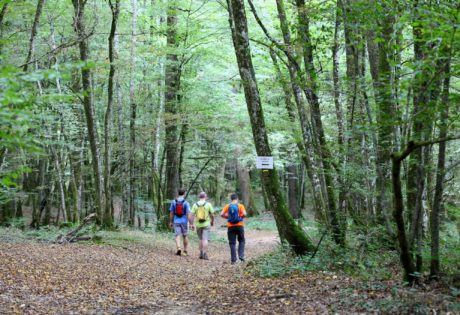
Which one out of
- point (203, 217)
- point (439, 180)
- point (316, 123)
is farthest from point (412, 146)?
→ point (203, 217)

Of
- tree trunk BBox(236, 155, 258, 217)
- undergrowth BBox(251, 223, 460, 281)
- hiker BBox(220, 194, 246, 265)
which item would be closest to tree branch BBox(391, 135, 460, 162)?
undergrowth BBox(251, 223, 460, 281)

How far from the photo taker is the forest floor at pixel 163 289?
552cm

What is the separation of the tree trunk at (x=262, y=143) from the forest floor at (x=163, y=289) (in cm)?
99

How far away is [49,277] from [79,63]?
5.15 meters

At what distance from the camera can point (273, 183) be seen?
867cm

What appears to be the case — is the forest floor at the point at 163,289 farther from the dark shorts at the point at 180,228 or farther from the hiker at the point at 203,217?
the dark shorts at the point at 180,228

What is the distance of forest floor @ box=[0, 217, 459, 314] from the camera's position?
5516mm

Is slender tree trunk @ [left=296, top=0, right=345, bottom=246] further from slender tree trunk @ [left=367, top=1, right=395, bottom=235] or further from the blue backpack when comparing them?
the blue backpack

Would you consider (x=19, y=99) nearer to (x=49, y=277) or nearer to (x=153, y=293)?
(x=153, y=293)

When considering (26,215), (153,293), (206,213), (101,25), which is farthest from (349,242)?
(26,215)

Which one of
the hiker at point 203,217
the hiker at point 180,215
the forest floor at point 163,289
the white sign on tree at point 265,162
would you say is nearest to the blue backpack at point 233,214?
the hiker at point 203,217

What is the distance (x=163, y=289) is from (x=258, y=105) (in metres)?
3.86

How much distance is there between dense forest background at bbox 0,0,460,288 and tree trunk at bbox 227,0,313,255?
3 centimetres

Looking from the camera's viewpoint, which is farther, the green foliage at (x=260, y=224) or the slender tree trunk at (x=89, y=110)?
the green foliage at (x=260, y=224)
